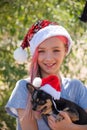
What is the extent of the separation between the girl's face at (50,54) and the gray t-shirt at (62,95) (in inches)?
5.1

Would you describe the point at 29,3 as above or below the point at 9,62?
above

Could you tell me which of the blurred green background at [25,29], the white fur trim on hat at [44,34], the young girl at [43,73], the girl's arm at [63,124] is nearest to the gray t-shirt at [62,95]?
the young girl at [43,73]

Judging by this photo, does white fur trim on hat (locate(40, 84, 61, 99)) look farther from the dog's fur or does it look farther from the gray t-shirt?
the gray t-shirt

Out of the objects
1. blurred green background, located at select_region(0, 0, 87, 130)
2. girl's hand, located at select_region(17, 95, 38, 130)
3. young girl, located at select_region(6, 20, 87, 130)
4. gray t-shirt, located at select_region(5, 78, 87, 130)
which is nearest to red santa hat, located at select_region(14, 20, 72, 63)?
young girl, located at select_region(6, 20, 87, 130)

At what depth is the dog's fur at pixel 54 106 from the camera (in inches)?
88.6

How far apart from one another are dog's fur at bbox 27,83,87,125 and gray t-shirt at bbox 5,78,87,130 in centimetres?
8

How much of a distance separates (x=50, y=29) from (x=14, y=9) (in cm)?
164

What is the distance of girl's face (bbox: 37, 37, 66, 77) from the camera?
238 centimetres

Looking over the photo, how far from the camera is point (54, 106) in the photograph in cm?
228

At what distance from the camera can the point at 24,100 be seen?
239cm

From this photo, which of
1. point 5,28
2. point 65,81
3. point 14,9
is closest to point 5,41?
point 5,28

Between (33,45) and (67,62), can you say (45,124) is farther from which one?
(67,62)

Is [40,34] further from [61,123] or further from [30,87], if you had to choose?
[61,123]

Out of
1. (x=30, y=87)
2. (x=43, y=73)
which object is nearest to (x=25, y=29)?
(x=43, y=73)
